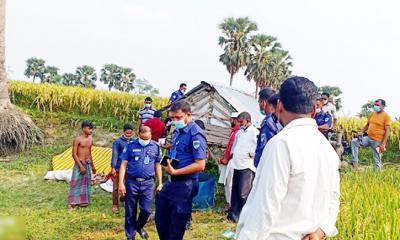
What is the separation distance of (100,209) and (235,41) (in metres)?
21.4

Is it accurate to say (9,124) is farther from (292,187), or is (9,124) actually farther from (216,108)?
(292,187)

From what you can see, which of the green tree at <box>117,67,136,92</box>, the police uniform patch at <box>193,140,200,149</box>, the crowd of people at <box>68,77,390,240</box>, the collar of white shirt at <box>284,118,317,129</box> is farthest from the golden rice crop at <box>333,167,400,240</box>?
the green tree at <box>117,67,136,92</box>

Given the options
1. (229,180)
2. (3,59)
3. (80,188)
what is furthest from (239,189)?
(3,59)

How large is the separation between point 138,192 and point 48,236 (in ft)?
4.40

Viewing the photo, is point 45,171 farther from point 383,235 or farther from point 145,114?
point 383,235

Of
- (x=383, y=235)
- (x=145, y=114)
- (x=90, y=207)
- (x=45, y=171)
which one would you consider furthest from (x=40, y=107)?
(x=383, y=235)

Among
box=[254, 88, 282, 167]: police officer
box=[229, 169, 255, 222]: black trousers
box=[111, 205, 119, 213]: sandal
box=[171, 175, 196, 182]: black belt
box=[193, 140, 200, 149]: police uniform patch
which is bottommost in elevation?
box=[111, 205, 119, 213]: sandal

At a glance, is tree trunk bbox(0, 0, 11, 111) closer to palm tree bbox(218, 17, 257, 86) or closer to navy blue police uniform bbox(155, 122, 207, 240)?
navy blue police uniform bbox(155, 122, 207, 240)

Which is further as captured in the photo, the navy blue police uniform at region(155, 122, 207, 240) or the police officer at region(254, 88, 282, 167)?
the police officer at region(254, 88, 282, 167)

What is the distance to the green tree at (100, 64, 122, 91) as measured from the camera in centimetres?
4569

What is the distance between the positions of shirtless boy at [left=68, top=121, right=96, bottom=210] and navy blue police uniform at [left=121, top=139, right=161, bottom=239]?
2175 millimetres

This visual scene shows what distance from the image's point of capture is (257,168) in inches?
75.2

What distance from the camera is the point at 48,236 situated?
5.36m

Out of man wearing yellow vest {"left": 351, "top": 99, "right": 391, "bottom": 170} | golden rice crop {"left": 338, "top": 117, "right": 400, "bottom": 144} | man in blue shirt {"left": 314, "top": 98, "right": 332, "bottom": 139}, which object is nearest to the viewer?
man in blue shirt {"left": 314, "top": 98, "right": 332, "bottom": 139}
